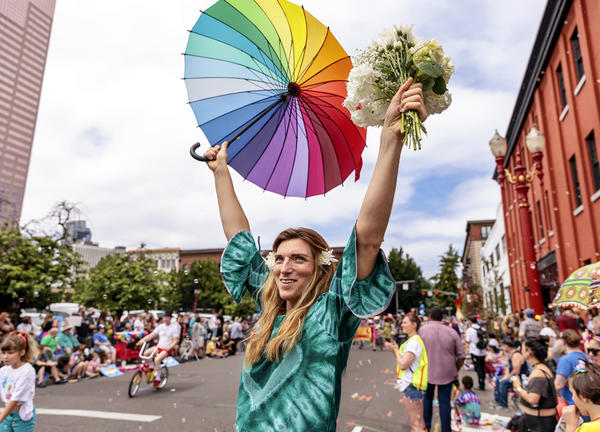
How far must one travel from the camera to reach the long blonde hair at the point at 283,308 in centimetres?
163

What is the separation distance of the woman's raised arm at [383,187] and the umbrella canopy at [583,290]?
12.8 ft

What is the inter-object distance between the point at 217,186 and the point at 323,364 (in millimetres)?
1144

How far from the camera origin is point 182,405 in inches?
363

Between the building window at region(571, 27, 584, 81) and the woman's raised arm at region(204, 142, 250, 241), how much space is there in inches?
619

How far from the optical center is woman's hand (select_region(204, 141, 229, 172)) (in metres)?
2.36

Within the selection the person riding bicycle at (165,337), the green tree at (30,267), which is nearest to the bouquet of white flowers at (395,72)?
the person riding bicycle at (165,337)

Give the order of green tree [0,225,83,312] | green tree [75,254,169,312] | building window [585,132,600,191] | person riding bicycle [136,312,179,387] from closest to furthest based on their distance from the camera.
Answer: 1. person riding bicycle [136,312,179,387]
2. building window [585,132,600,191]
3. green tree [0,225,83,312]
4. green tree [75,254,169,312]

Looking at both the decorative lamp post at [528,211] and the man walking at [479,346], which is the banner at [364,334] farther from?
the decorative lamp post at [528,211]

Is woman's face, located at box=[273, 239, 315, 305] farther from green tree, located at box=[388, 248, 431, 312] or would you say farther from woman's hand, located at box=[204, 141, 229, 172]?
green tree, located at box=[388, 248, 431, 312]

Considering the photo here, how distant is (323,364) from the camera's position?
5.20 feet

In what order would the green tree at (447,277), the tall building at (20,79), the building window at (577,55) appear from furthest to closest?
the tall building at (20,79)
the green tree at (447,277)
the building window at (577,55)

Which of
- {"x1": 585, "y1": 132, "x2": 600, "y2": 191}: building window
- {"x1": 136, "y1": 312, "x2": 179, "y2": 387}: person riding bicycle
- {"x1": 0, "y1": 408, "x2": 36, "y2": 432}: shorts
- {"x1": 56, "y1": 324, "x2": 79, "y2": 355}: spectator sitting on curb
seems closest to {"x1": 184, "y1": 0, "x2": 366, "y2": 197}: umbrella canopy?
{"x1": 0, "y1": 408, "x2": 36, "y2": 432}: shorts

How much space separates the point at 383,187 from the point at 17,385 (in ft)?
15.8

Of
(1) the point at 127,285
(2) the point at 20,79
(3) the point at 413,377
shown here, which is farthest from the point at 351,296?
(2) the point at 20,79
